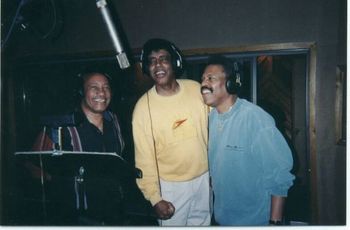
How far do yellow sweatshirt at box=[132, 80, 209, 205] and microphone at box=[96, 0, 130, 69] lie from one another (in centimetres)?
28

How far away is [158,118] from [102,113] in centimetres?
39

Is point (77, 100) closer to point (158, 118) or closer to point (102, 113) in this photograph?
point (102, 113)

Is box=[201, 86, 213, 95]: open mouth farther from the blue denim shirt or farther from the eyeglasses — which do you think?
the eyeglasses

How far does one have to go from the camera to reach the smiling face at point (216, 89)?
2068 mm

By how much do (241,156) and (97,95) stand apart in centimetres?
104

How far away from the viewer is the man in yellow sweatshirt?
2100 mm

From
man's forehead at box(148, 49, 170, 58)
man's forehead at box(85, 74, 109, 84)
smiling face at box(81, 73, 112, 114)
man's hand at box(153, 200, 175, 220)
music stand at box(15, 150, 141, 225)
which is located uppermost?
man's forehead at box(148, 49, 170, 58)

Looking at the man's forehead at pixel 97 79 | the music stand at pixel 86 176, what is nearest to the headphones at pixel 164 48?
the man's forehead at pixel 97 79

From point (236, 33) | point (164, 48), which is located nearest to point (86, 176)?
point (164, 48)

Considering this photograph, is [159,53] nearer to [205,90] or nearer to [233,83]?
[205,90]

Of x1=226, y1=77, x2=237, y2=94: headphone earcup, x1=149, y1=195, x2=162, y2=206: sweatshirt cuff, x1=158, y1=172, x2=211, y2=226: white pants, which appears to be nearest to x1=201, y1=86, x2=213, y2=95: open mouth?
x1=226, y1=77, x2=237, y2=94: headphone earcup

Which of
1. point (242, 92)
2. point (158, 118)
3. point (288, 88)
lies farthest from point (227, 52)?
point (158, 118)

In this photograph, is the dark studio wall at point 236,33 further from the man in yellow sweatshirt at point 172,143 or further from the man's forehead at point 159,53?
the man in yellow sweatshirt at point 172,143

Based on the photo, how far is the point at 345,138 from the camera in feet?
6.44
